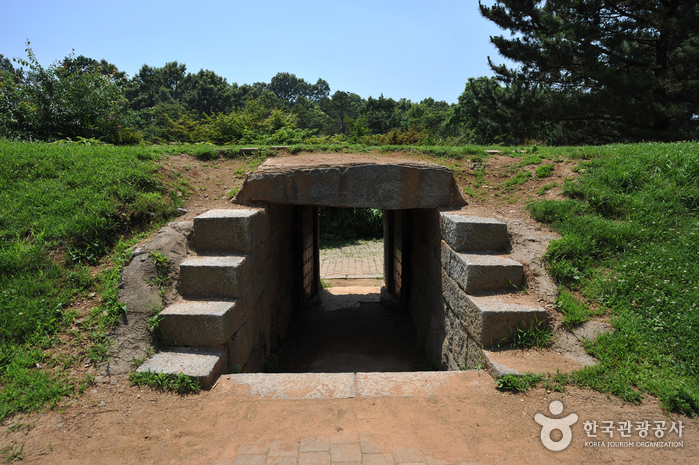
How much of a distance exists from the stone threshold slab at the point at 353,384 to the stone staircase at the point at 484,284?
0.35 m

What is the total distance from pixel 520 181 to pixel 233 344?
4290 millimetres

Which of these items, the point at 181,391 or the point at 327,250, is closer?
the point at 181,391

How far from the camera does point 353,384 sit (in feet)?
9.17

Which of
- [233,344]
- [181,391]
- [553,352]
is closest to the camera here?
[181,391]

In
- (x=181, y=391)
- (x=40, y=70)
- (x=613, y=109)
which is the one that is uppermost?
(x=40, y=70)

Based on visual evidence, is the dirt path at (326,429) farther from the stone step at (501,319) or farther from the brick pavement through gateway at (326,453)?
the stone step at (501,319)

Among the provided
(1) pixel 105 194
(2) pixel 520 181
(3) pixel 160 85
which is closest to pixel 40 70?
(1) pixel 105 194

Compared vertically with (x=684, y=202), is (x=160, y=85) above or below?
above

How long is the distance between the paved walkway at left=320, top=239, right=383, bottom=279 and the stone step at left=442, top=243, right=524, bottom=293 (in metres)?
6.13

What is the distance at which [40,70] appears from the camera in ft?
27.0

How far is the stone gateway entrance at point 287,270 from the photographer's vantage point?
122 inches

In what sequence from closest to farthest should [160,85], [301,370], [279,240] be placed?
[301,370] < [279,240] < [160,85]

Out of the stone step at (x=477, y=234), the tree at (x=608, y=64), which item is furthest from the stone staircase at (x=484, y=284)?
the tree at (x=608, y=64)

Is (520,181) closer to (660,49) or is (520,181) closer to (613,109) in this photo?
(613,109)
